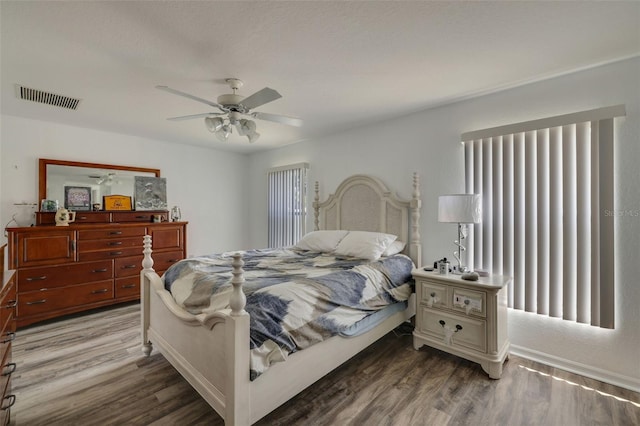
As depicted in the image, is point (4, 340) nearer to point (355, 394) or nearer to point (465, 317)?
point (355, 394)

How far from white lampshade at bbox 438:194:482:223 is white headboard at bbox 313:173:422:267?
57cm

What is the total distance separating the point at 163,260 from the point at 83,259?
0.89 m

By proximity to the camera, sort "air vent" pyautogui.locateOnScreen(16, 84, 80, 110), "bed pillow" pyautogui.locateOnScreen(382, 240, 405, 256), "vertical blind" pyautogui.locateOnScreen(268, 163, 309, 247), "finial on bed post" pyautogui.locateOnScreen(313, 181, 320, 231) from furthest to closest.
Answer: "vertical blind" pyautogui.locateOnScreen(268, 163, 309, 247) → "finial on bed post" pyautogui.locateOnScreen(313, 181, 320, 231) → "bed pillow" pyautogui.locateOnScreen(382, 240, 405, 256) → "air vent" pyautogui.locateOnScreen(16, 84, 80, 110)

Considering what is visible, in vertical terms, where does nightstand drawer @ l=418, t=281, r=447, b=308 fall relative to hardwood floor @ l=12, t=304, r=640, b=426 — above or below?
above

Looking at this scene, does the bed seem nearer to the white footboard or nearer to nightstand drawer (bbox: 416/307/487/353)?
the white footboard

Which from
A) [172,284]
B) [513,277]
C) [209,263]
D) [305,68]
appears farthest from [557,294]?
[172,284]

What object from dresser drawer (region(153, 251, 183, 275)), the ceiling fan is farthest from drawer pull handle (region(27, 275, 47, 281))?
the ceiling fan

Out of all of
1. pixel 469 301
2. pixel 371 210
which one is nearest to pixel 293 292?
pixel 469 301

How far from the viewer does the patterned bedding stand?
163 cm

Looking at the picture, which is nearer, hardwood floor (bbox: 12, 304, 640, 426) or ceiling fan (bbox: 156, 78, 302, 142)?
hardwood floor (bbox: 12, 304, 640, 426)

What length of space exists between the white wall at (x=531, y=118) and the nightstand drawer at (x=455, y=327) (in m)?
0.60

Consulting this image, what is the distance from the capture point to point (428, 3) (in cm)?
152

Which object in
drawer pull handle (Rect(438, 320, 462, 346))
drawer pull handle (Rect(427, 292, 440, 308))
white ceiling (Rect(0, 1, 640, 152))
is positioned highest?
white ceiling (Rect(0, 1, 640, 152))

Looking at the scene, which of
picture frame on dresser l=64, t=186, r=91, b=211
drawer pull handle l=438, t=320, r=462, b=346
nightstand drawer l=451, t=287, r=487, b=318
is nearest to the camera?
nightstand drawer l=451, t=287, r=487, b=318
